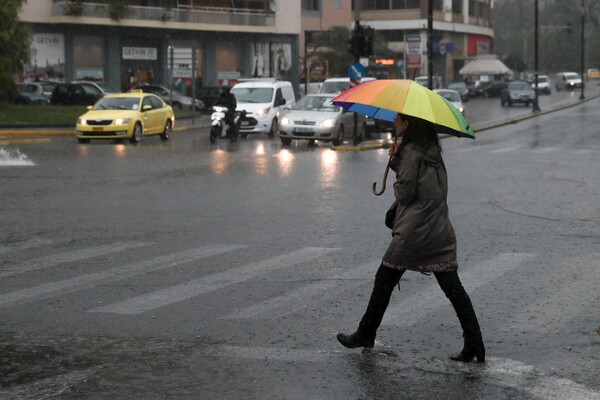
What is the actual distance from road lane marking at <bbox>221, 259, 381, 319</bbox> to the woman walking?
1738 mm

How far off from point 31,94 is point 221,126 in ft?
70.1

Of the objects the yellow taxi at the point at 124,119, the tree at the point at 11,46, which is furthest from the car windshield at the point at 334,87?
the tree at the point at 11,46

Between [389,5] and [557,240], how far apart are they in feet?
287

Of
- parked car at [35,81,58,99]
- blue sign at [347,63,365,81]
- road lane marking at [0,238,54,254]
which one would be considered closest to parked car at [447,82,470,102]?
parked car at [35,81,58,99]

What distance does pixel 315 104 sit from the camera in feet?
105

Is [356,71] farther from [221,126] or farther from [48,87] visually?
[48,87]

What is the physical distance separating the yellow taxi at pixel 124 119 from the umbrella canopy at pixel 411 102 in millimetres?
23246

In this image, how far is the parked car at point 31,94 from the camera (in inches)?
1961

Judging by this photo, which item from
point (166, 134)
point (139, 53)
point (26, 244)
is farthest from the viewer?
point (139, 53)

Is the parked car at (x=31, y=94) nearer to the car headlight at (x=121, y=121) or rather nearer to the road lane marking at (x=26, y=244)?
the car headlight at (x=121, y=121)

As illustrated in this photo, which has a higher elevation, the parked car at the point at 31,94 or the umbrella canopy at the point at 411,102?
the parked car at the point at 31,94

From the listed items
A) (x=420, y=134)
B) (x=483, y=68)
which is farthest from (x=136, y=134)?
(x=483, y=68)

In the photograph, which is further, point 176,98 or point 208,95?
point 208,95

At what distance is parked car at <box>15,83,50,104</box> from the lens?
163 ft
